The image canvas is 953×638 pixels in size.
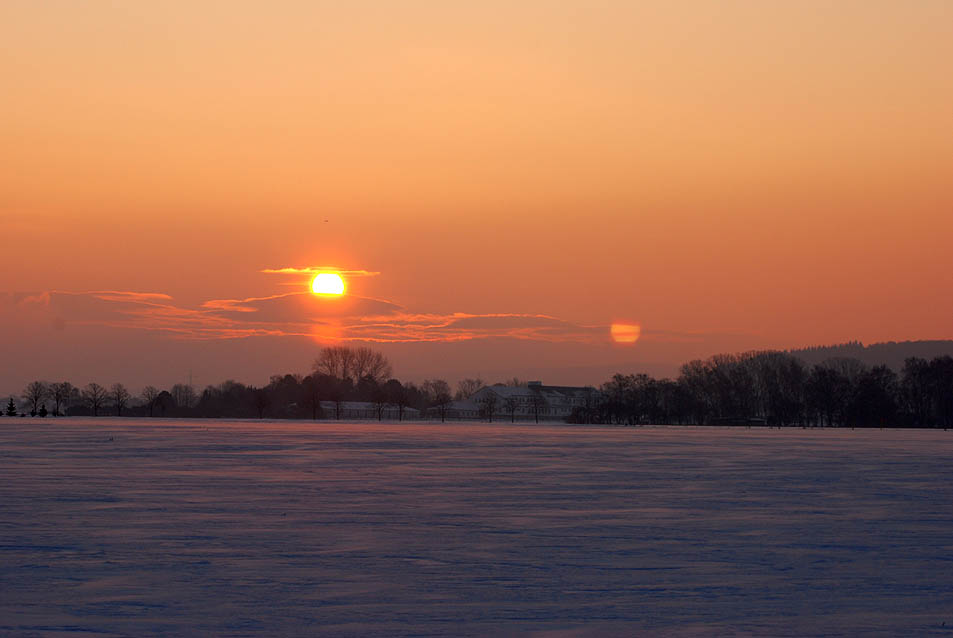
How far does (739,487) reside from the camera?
2827 centimetres

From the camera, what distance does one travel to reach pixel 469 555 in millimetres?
15445

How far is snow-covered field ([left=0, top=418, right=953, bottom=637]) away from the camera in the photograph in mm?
11188

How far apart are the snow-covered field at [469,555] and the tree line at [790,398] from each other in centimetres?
12360

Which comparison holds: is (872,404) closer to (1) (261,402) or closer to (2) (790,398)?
(2) (790,398)

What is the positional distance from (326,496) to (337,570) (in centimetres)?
1051

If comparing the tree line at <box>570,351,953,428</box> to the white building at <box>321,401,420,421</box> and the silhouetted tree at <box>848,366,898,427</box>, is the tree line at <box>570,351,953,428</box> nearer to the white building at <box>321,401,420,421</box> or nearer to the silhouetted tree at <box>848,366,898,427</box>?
the silhouetted tree at <box>848,366,898,427</box>

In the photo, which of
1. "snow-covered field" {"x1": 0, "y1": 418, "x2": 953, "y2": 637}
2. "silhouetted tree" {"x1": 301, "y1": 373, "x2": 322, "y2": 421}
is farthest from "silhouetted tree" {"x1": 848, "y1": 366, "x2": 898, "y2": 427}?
"snow-covered field" {"x1": 0, "y1": 418, "x2": 953, "y2": 637}

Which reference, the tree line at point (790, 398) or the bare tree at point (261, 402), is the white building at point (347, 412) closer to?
the bare tree at point (261, 402)

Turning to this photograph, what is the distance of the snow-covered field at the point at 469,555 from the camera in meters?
11.2

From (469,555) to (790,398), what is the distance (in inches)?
5994

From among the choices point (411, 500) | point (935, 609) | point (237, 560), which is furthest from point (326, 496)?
point (935, 609)

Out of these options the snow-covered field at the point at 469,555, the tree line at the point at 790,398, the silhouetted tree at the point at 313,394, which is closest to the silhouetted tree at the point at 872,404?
the tree line at the point at 790,398

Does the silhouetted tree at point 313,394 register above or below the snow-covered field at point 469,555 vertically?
above

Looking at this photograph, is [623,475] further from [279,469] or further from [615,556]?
[615,556]
